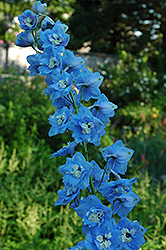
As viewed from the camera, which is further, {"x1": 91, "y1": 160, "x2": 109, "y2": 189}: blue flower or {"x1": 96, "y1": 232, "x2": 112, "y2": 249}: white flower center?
{"x1": 91, "y1": 160, "x2": 109, "y2": 189}: blue flower

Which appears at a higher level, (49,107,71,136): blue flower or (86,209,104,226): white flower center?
(49,107,71,136): blue flower

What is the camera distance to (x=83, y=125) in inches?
28.8

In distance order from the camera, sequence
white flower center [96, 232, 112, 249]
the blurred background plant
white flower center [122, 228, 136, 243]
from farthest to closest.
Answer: the blurred background plant, white flower center [122, 228, 136, 243], white flower center [96, 232, 112, 249]

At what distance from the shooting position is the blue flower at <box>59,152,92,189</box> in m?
0.72

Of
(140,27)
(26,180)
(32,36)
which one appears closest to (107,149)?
(32,36)

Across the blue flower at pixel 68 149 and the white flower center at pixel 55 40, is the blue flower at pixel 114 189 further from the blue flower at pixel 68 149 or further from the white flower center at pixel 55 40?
the white flower center at pixel 55 40

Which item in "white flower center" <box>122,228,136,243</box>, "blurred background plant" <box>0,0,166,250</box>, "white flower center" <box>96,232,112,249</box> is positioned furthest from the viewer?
"blurred background plant" <box>0,0,166,250</box>

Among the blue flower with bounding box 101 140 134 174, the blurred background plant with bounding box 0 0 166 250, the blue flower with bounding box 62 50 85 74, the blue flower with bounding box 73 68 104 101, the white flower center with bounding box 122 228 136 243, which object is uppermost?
the blue flower with bounding box 62 50 85 74

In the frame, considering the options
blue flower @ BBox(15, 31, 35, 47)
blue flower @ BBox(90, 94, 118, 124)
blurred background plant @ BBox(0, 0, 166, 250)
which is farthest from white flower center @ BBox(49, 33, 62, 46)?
blurred background plant @ BBox(0, 0, 166, 250)

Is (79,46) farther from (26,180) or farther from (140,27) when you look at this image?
(26,180)

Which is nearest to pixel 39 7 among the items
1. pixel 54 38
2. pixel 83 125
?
pixel 54 38

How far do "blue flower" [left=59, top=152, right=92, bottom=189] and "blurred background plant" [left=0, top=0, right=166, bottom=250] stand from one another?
1128mm

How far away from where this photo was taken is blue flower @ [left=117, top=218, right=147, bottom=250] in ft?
2.66

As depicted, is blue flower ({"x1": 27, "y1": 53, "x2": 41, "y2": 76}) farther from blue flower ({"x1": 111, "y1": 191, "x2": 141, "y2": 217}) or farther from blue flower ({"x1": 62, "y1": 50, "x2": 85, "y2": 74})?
blue flower ({"x1": 111, "y1": 191, "x2": 141, "y2": 217})
